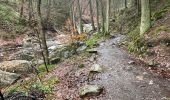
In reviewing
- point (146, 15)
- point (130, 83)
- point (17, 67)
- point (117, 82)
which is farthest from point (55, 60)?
point (130, 83)

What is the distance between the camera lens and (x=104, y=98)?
394 inches

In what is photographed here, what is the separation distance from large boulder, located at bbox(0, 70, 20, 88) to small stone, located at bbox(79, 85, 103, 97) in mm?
5862

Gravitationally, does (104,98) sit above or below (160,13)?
below

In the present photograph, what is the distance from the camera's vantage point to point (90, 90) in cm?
1045

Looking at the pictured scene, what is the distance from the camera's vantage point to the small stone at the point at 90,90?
10.3m

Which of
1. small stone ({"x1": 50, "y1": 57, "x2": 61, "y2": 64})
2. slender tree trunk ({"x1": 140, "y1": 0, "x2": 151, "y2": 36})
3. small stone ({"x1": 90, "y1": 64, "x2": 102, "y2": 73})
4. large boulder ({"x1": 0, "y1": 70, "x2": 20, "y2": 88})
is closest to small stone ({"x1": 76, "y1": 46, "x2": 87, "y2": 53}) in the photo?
small stone ({"x1": 50, "y1": 57, "x2": 61, "y2": 64})

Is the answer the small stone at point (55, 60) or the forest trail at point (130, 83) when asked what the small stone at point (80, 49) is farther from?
the forest trail at point (130, 83)

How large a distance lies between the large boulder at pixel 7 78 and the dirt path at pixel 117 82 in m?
2.44

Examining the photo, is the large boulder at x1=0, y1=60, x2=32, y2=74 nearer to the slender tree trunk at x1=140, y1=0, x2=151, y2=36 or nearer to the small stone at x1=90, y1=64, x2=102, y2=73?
the small stone at x1=90, y1=64, x2=102, y2=73

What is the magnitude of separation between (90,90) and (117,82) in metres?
1.57

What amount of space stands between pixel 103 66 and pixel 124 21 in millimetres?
16934

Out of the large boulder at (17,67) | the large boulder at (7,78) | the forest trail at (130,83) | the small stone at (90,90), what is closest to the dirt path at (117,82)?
the forest trail at (130,83)

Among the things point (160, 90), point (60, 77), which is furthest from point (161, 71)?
point (60, 77)

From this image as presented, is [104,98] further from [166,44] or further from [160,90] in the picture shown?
[166,44]
